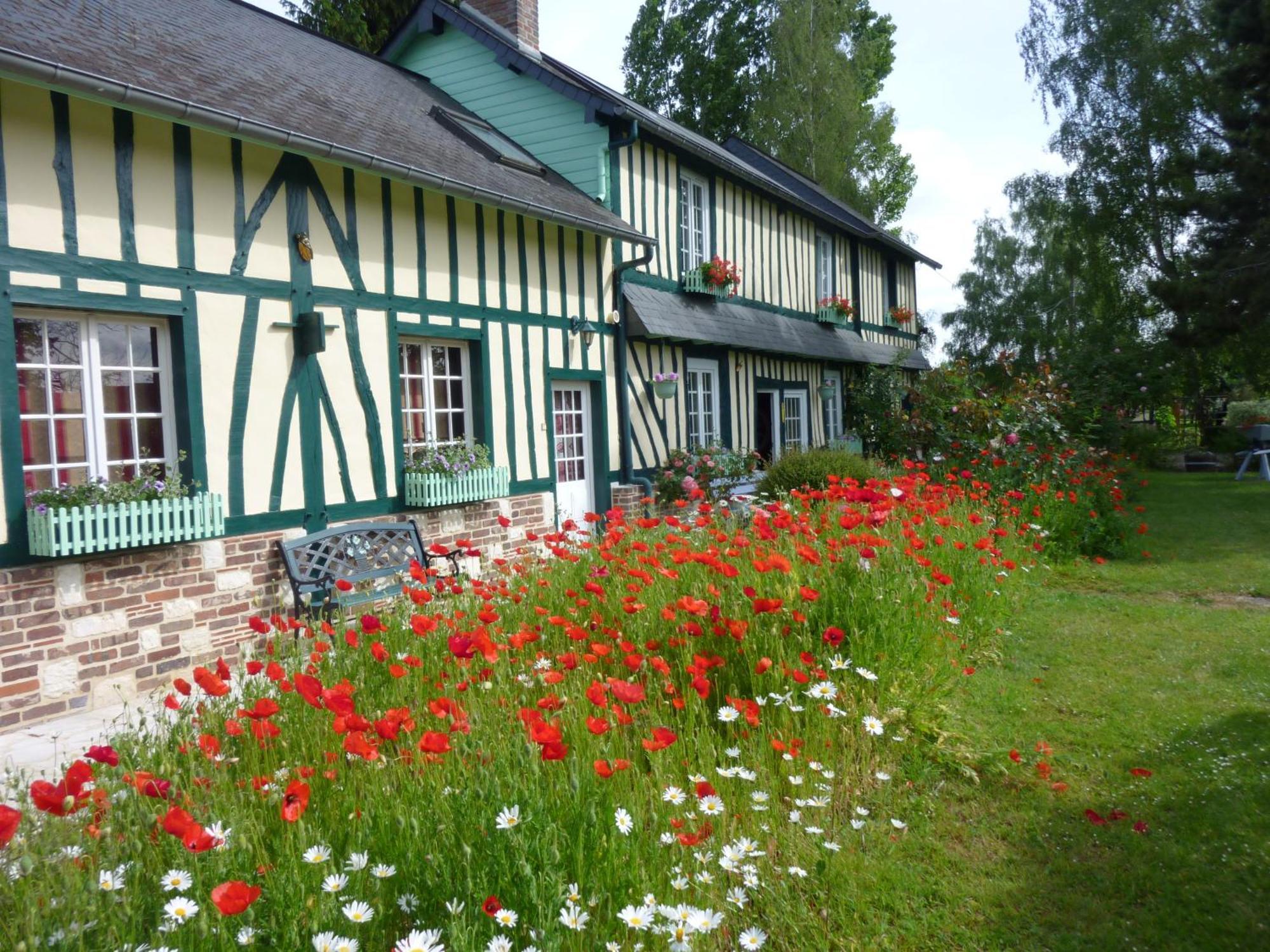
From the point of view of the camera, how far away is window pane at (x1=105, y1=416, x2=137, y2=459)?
5.09 meters

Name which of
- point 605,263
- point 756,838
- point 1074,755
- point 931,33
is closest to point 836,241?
point 931,33

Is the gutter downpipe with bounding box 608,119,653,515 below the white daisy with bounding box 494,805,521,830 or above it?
above

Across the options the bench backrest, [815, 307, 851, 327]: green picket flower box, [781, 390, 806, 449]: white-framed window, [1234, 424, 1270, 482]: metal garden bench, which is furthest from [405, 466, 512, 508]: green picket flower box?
[1234, 424, 1270, 482]: metal garden bench

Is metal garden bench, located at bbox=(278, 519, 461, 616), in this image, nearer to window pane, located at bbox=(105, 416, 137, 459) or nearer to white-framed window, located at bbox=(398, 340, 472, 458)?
white-framed window, located at bbox=(398, 340, 472, 458)

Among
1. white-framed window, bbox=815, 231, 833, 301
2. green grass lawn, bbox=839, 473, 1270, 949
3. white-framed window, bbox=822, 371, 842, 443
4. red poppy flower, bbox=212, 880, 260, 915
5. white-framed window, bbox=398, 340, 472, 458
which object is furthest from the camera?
white-framed window, bbox=822, 371, 842, 443

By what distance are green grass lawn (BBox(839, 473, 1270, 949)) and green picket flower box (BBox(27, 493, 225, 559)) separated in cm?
422

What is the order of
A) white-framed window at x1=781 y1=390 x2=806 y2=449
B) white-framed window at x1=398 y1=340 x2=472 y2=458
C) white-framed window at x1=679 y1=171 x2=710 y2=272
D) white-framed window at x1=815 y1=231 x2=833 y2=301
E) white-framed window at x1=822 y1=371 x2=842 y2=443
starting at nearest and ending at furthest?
1. white-framed window at x1=398 y1=340 x2=472 y2=458
2. white-framed window at x1=679 y1=171 x2=710 y2=272
3. white-framed window at x1=781 y1=390 x2=806 y2=449
4. white-framed window at x1=815 y1=231 x2=833 y2=301
5. white-framed window at x1=822 y1=371 x2=842 y2=443

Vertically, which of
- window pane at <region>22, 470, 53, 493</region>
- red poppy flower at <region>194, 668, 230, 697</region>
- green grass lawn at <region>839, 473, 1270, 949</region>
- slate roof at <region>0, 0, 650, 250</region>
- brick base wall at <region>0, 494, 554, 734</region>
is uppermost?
slate roof at <region>0, 0, 650, 250</region>

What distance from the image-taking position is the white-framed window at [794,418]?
13805 mm

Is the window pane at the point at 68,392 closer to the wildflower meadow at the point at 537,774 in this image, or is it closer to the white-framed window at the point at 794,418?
the wildflower meadow at the point at 537,774

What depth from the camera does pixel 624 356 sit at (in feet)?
31.7

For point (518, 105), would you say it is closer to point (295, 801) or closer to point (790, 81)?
point (295, 801)

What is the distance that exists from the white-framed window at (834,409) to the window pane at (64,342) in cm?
1209

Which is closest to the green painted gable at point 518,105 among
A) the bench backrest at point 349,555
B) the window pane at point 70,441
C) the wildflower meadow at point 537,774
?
the bench backrest at point 349,555
